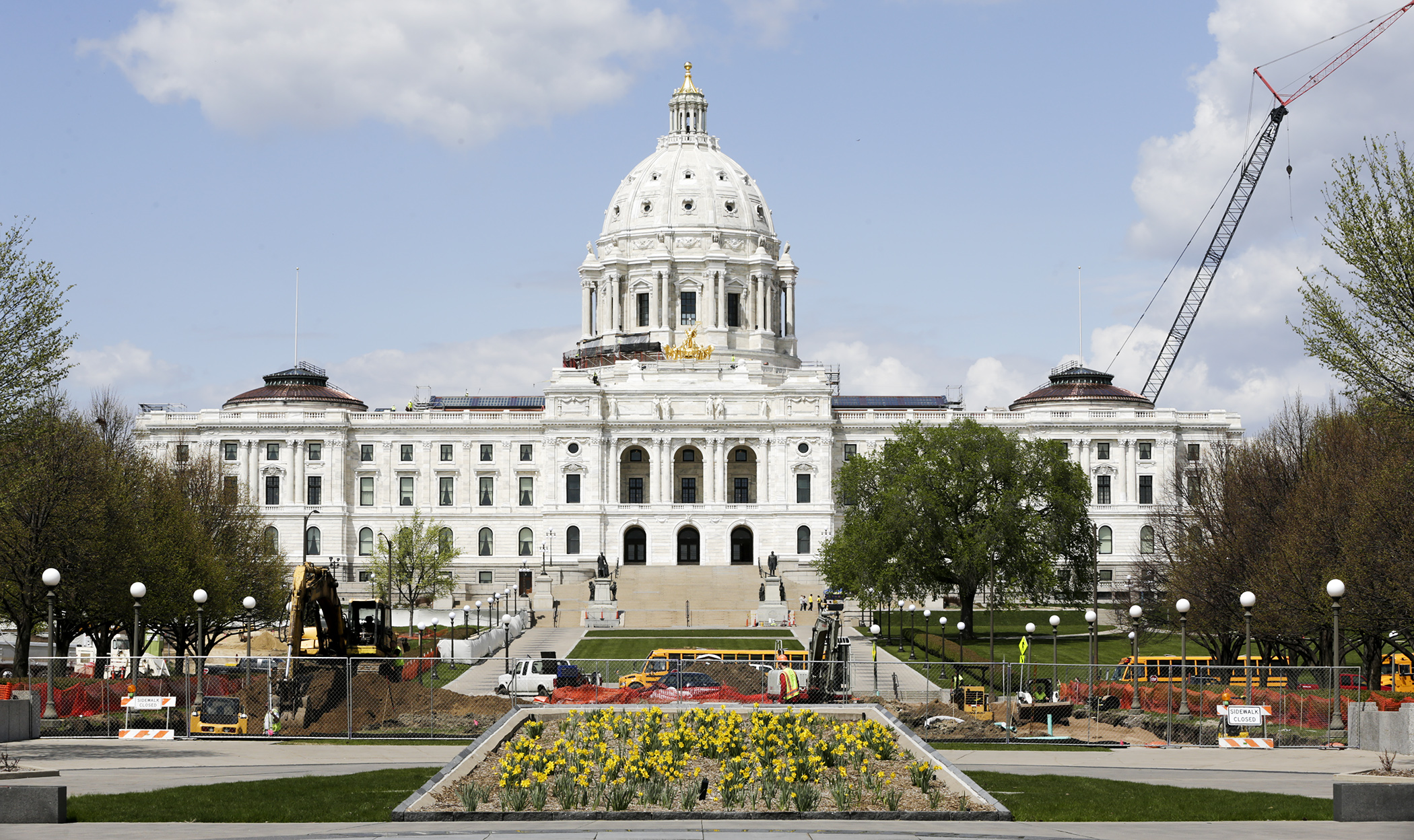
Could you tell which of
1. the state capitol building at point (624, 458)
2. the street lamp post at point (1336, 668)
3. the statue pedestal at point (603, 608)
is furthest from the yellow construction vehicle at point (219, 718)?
the state capitol building at point (624, 458)

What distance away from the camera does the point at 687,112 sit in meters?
163

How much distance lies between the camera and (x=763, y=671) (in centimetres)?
5038

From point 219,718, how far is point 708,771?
19.0 metres

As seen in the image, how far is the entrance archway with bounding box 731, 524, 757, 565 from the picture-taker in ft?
435

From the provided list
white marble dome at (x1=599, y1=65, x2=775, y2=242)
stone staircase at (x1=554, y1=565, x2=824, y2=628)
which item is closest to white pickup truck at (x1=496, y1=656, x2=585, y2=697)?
stone staircase at (x1=554, y1=565, x2=824, y2=628)

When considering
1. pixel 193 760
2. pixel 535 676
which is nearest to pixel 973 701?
pixel 535 676

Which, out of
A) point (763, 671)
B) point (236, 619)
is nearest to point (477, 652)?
point (236, 619)

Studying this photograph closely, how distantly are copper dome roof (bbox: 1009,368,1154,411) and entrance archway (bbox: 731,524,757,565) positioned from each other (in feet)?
82.0

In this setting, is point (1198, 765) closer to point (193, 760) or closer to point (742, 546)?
point (193, 760)

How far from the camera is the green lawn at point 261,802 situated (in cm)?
2494

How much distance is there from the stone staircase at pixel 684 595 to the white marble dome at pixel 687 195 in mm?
41234

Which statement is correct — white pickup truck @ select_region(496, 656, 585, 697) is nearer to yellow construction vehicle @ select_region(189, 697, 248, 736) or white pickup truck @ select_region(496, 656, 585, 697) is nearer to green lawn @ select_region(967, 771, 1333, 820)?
yellow construction vehicle @ select_region(189, 697, 248, 736)

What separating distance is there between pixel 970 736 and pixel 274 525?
97.3 meters

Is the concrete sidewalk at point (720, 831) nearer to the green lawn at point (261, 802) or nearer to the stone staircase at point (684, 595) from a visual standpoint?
the green lawn at point (261, 802)
